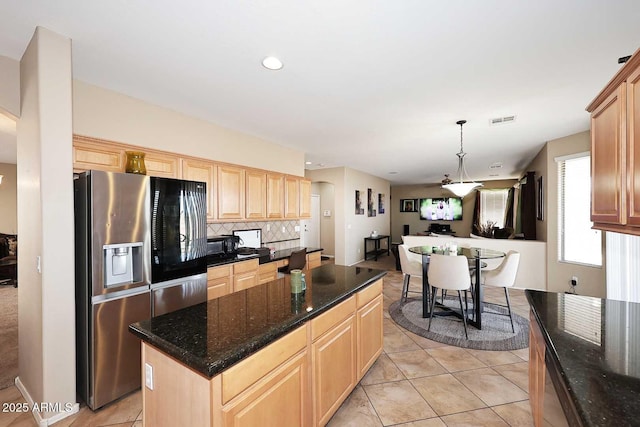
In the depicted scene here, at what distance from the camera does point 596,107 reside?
1.55 m

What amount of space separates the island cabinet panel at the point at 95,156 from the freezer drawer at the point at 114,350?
1256 mm

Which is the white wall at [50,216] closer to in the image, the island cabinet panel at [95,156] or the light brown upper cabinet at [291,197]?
the island cabinet panel at [95,156]

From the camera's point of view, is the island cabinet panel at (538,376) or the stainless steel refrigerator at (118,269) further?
the stainless steel refrigerator at (118,269)

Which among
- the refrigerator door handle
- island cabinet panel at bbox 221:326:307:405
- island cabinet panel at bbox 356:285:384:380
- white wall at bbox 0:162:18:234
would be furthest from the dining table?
white wall at bbox 0:162:18:234

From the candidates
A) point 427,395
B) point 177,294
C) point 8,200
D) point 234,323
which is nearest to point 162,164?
point 177,294

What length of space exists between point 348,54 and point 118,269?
95.7 inches

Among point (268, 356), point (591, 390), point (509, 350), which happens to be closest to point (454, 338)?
point (509, 350)

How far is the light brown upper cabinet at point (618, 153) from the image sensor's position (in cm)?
118

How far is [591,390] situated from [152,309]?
108 inches

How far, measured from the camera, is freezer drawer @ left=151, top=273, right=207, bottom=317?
91.8 inches

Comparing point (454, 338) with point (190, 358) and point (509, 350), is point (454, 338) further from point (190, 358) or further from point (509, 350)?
point (190, 358)

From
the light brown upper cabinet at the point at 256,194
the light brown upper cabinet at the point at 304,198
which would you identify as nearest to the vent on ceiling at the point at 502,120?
the light brown upper cabinet at the point at 304,198

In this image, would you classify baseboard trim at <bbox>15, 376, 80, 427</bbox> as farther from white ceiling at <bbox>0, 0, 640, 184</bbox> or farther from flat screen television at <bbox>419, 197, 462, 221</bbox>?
flat screen television at <bbox>419, 197, 462, 221</bbox>

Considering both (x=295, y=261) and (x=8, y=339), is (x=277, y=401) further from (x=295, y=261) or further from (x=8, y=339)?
(x=8, y=339)
